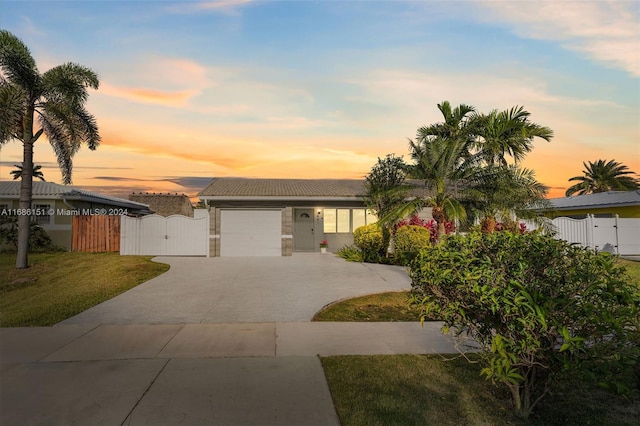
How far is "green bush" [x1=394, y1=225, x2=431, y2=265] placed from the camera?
46.8 ft

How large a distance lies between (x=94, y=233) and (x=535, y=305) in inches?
849

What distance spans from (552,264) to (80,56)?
16.3 m

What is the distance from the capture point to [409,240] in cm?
1440

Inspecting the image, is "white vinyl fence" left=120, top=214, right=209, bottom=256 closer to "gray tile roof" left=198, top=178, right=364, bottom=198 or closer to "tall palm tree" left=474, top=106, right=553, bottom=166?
"gray tile roof" left=198, top=178, right=364, bottom=198

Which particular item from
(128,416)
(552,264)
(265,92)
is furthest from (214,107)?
(552,264)

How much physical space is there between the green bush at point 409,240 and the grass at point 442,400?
976cm

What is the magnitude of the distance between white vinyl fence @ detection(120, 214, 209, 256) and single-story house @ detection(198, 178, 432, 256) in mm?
831

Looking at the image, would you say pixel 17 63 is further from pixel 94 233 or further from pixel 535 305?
pixel 535 305

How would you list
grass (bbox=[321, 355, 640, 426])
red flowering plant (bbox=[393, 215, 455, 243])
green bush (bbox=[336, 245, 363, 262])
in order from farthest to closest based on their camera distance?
1. green bush (bbox=[336, 245, 363, 262])
2. red flowering plant (bbox=[393, 215, 455, 243])
3. grass (bbox=[321, 355, 640, 426])

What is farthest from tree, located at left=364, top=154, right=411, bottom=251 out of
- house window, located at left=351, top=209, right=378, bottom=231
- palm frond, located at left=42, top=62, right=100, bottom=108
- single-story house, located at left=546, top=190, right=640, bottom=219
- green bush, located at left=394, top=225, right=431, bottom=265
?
palm frond, located at left=42, top=62, right=100, bottom=108

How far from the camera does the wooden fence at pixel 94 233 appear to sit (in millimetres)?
18906

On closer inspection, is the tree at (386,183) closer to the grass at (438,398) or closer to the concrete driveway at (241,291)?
the concrete driveway at (241,291)

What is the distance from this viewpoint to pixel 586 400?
3830 millimetres

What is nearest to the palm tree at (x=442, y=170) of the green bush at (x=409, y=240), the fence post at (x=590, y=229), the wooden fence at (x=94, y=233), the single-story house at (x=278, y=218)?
the green bush at (x=409, y=240)
